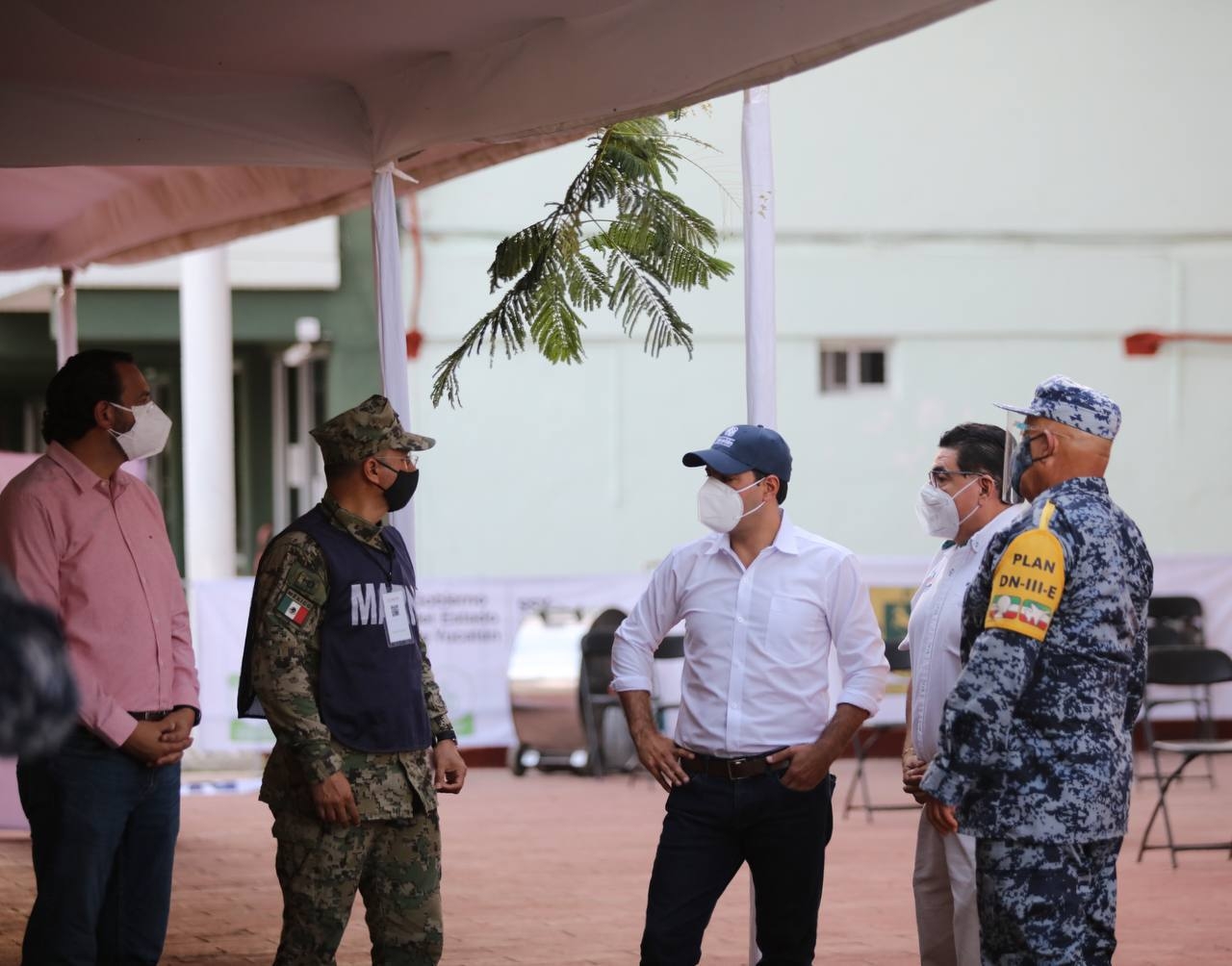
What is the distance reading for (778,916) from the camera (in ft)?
17.5

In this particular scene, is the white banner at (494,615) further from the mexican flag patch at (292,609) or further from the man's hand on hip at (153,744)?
the mexican flag patch at (292,609)

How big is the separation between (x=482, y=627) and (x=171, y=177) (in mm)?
7982

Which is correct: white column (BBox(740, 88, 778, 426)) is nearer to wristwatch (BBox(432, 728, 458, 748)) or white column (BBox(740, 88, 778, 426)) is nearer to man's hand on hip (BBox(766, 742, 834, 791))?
man's hand on hip (BBox(766, 742, 834, 791))

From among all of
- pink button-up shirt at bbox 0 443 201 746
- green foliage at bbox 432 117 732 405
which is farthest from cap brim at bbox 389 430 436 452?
green foliage at bbox 432 117 732 405

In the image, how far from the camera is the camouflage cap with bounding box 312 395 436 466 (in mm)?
5164

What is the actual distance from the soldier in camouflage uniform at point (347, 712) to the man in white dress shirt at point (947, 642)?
1462 millimetres

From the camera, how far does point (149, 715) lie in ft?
17.3

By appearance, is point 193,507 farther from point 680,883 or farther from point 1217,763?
point 680,883

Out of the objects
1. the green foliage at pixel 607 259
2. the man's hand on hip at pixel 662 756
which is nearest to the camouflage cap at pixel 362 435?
the man's hand on hip at pixel 662 756

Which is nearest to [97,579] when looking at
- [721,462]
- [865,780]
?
[721,462]

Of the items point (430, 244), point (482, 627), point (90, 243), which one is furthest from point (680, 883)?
point (430, 244)

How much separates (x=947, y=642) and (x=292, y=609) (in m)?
1.92

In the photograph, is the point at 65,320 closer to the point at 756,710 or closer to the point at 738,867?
the point at 756,710

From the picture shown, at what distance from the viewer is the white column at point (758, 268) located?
623 cm
